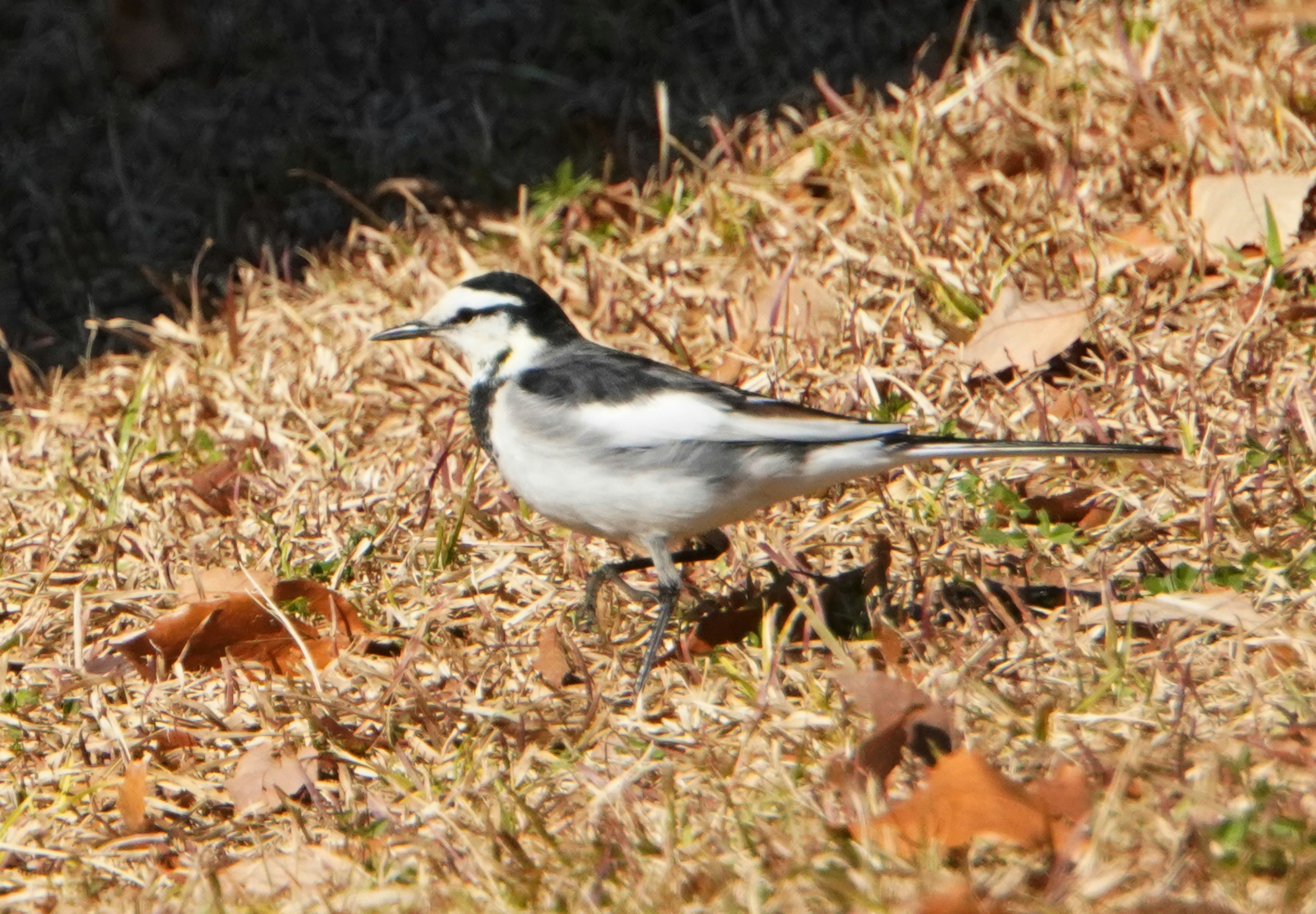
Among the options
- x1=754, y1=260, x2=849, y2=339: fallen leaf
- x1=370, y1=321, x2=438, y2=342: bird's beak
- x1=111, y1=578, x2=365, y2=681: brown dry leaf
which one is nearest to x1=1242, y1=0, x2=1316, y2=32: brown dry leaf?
x1=754, y1=260, x2=849, y2=339: fallen leaf

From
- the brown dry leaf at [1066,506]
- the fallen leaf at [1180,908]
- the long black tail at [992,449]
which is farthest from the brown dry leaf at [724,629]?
the fallen leaf at [1180,908]

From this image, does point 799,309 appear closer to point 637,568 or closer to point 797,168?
point 797,168

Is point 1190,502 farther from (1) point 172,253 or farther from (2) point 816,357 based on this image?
(1) point 172,253

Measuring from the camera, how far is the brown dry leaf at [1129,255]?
544 cm

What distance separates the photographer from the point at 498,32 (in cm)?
782

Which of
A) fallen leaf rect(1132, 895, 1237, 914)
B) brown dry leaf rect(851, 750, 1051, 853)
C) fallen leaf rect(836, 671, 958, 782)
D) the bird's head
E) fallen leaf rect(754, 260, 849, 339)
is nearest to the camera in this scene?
fallen leaf rect(1132, 895, 1237, 914)

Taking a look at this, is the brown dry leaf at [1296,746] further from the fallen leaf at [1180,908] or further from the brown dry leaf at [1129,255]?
the brown dry leaf at [1129,255]

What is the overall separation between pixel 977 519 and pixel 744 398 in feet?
2.58

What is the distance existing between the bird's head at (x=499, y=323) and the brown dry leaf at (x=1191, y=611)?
6.27 ft

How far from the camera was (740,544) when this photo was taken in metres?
4.80

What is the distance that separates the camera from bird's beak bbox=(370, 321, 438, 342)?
500 cm

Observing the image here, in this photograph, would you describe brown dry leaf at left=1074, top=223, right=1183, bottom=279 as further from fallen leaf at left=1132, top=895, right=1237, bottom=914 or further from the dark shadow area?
fallen leaf at left=1132, top=895, right=1237, bottom=914

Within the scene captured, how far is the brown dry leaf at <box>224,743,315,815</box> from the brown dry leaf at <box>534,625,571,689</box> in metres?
0.63

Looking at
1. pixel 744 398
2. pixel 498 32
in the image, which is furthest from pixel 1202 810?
pixel 498 32
